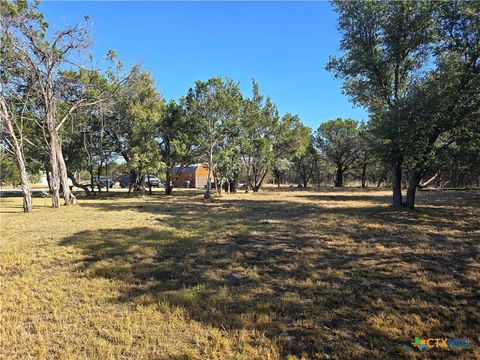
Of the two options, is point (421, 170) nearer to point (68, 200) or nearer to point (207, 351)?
point (207, 351)

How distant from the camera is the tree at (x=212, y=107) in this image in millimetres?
22828

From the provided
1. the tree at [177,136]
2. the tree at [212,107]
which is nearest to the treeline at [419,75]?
the tree at [212,107]

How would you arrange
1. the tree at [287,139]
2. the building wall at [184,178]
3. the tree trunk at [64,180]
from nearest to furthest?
1. the tree trunk at [64,180]
2. the tree at [287,139]
3. the building wall at [184,178]

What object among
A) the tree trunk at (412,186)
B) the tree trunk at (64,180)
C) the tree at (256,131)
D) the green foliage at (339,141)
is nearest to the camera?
the tree trunk at (412,186)

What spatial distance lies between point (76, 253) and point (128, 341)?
4.06m

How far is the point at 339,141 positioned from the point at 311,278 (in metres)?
43.7

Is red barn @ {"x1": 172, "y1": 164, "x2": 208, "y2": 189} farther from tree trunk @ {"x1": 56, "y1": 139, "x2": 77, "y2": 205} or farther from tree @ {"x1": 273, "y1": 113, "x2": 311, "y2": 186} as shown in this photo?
tree trunk @ {"x1": 56, "y1": 139, "x2": 77, "y2": 205}

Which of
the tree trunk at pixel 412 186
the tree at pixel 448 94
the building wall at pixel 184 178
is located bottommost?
the tree trunk at pixel 412 186

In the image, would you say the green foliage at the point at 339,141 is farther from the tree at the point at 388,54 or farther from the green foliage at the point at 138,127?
the tree at the point at 388,54

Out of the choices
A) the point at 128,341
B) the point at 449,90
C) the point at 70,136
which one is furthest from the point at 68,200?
the point at 449,90

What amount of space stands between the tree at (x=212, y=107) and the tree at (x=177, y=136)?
78 centimetres

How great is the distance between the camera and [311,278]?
498 cm

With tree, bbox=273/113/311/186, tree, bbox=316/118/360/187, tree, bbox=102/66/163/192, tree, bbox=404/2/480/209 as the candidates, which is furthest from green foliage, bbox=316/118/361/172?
tree, bbox=404/2/480/209

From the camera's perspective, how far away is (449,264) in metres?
5.46
